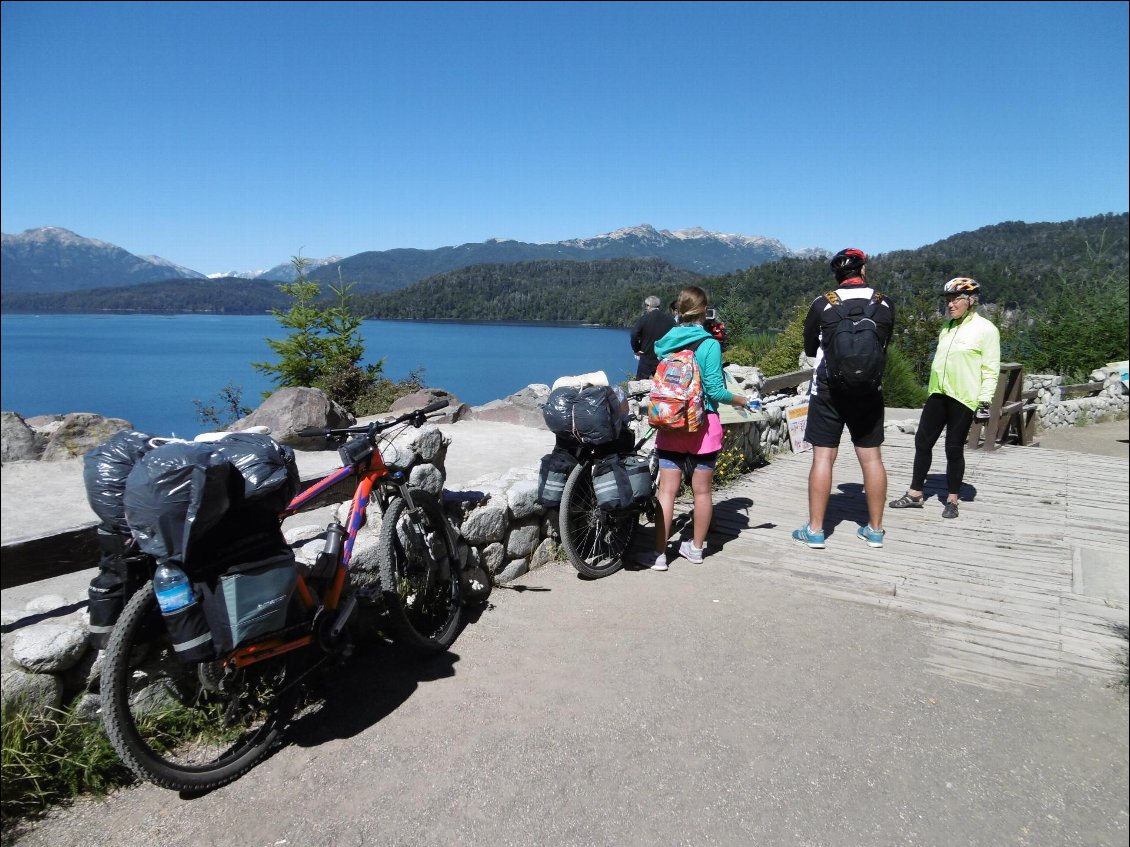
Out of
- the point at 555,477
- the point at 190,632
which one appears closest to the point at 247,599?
the point at 190,632

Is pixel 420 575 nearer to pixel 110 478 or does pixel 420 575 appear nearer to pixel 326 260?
pixel 110 478

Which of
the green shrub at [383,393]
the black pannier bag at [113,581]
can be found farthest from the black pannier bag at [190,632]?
the green shrub at [383,393]

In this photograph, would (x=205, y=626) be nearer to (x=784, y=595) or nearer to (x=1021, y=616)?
(x=784, y=595)

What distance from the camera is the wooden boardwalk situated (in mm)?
3652

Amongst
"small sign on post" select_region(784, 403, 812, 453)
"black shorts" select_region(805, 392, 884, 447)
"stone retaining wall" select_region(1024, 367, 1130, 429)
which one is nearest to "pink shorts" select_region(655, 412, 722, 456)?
"black shorts" select_region(805, 392, 884, 447)

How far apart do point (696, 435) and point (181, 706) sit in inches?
124

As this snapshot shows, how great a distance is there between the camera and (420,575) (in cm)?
354

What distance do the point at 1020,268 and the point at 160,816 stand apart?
33062 millimetres

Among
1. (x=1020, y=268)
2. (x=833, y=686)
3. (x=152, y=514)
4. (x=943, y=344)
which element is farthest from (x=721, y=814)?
(x=1020, y=268)

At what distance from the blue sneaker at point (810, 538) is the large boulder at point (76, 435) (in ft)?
32.4

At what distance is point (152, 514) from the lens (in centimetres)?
213

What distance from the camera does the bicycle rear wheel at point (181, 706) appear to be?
2.20 metres

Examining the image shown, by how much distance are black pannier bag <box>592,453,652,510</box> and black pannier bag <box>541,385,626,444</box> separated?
0.62 ft

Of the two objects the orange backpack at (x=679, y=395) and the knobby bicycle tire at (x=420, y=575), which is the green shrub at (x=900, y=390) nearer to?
the orange backpack at (x=679, y=395)
